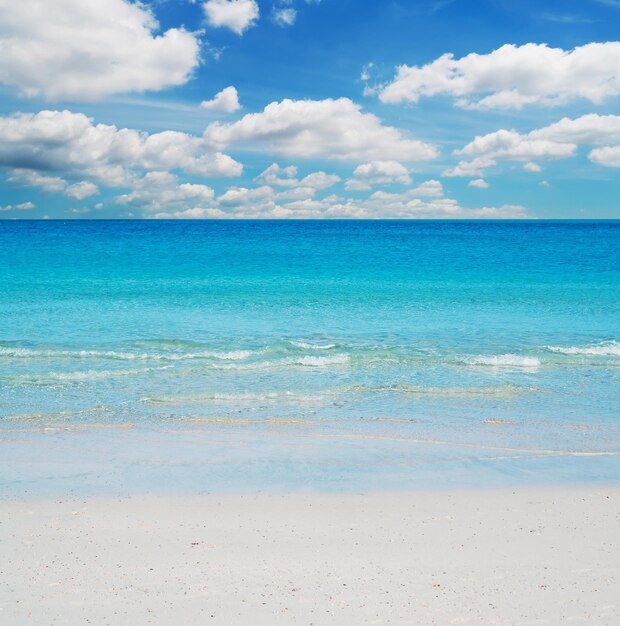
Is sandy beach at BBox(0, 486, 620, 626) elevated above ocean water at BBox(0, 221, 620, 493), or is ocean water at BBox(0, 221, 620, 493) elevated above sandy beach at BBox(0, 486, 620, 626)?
ocean water at BBox(0, 221, 620, 493)

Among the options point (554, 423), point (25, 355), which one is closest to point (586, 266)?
point (554, 423)

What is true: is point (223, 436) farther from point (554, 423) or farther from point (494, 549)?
point (554, 423)

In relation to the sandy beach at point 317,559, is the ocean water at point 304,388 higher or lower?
higher

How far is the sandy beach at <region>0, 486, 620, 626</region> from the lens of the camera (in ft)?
21.6

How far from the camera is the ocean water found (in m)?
10.6

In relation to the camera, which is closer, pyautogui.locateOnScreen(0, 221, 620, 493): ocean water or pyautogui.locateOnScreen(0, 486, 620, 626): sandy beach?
pyautogui.locateOnScreen(0, 486, 620, 626): sandy beach

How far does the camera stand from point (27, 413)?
13.5 metres

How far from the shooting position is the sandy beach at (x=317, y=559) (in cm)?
658

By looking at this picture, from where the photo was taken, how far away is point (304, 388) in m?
15.8

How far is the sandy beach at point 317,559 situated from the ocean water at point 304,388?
31.3 inches

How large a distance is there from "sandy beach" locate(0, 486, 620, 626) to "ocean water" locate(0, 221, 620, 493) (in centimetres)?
80

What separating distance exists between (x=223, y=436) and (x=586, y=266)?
45.4 metres

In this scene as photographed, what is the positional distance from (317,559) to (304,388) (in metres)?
8.34

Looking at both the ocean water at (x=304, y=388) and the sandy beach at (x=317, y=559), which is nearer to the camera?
the sandy beach at (x=317, y=559)
